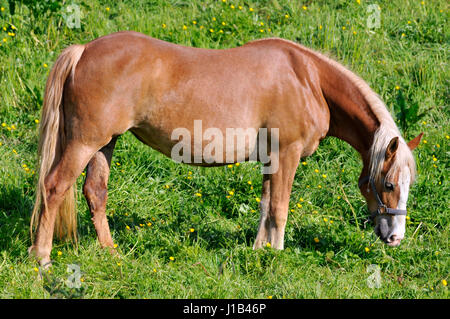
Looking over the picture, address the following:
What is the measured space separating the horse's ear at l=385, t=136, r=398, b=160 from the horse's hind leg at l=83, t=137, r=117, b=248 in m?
2.21

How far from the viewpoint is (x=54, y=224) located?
455cm

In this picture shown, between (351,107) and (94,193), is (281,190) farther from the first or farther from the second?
(94,193)

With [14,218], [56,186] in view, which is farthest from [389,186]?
[14,218]

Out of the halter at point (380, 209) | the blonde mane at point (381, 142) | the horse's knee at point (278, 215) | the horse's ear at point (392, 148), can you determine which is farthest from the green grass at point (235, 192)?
the horse's ear at point (392, 148)

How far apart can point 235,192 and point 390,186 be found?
5.47 feet

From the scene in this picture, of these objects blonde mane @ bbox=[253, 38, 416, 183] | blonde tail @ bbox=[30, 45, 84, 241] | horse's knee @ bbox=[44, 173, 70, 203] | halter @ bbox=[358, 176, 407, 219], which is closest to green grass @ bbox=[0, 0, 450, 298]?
halter @ bbox=[358, 176, 407, 219]

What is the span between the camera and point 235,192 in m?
5.64

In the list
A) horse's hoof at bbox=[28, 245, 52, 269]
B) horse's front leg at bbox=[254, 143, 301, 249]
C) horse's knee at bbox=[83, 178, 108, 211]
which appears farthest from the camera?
horse's knee at bbox=[83, 178, 108, 211]

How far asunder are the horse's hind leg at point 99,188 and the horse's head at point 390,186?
215cm

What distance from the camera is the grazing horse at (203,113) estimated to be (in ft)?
14.0

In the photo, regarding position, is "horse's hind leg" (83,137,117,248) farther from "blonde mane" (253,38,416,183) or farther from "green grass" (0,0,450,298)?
"blonde mane" (253,38,416,183)

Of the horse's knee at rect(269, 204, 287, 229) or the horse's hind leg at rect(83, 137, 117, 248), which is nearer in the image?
the horse's knee at rect(269, 204, 287, 229)

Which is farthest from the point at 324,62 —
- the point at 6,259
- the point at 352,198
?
the point at 6,259

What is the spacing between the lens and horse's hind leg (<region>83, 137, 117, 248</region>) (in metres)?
4.79
